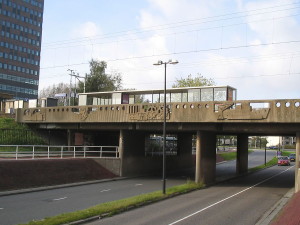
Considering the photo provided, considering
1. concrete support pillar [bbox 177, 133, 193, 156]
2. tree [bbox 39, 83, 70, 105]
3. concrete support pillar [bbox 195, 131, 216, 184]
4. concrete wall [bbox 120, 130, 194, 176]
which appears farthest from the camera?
tree [bbox 39, 83, 70, 105]

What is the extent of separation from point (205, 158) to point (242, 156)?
42.7 ft

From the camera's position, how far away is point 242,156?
41.4 metres

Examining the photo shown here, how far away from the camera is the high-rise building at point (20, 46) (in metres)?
119

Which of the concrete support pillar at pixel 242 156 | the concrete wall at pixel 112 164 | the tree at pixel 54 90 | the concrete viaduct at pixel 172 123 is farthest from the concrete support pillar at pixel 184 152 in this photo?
the tree at pixel 54 90

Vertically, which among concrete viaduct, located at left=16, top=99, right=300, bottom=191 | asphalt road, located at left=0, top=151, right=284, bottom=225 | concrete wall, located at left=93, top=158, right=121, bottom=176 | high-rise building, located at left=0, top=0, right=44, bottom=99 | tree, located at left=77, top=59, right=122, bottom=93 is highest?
high-rise building, located at left=0, top=0, right=44, bottom=99

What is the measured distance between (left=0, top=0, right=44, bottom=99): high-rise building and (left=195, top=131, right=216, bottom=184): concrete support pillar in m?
102

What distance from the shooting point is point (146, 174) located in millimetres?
36969

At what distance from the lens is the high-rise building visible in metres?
119

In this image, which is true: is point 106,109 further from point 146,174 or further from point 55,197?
point 55,197

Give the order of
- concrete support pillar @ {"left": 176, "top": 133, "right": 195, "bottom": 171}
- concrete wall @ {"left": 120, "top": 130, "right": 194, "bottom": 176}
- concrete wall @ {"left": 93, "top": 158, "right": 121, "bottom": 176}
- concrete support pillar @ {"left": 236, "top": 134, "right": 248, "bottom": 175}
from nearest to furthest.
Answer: concrete wall @ {"left": 93, "top": 158, "right": 121, "bottom": 176} < concrete wall @ {"left": 120, "top": 130, "right": 194, "bottom": 176} < concrete support pillar @ {"left": 236, "top": 134, "right": 248, "bottom": 175} < concrete support pillar @ {"left": 176, "top": 133, "right": 195, "bottom": 171}

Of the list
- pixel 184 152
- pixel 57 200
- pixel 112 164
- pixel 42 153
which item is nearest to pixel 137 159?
pixel 112 164

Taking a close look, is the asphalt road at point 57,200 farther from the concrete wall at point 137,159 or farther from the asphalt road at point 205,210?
the concrete wall at point 137,159

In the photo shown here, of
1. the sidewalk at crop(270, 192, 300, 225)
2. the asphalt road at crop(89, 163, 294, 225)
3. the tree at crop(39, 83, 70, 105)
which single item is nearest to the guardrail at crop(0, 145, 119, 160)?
the asphalt road at crop(89, 163, 294, 225)

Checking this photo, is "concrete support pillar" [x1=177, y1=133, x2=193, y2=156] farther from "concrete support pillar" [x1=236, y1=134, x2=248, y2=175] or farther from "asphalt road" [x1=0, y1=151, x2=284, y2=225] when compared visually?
"asphalt road" [x1=0, y1=151, x2=284, y2=225]
